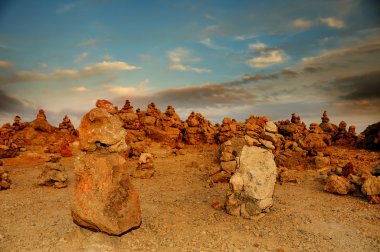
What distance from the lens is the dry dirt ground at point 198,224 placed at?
9.64 meters

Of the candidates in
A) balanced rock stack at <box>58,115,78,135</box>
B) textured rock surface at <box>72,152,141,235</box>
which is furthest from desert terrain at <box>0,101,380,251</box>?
balanced rock stack at <box>58,115,78,135</box>

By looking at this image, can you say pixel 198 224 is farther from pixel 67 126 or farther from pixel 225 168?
pixel 67 126

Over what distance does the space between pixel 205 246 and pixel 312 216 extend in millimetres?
5001

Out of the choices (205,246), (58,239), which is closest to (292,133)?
(205,246)

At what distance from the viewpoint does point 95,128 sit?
979 centimetres

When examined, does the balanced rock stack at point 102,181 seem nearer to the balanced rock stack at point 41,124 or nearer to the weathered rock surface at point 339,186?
the weathered rock surface at point 339,186

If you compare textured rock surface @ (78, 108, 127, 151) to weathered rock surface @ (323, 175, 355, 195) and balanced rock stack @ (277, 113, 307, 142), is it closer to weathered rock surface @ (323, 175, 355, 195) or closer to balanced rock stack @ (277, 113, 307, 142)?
weathered rock surface @ (323, 175, 355, 195)

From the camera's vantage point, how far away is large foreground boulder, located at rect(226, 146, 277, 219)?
39.1 feet

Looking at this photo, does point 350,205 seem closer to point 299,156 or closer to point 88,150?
point 299,156

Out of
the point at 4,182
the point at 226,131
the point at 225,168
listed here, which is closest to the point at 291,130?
the point at 226,131

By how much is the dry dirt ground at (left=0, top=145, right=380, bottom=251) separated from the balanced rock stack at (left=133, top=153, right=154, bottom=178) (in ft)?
7.17

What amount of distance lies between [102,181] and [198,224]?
3.87m

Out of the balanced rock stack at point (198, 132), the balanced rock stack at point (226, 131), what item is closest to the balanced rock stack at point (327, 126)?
the balanced rock stack at point (226, 131)

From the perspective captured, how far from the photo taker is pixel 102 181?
9.46m
